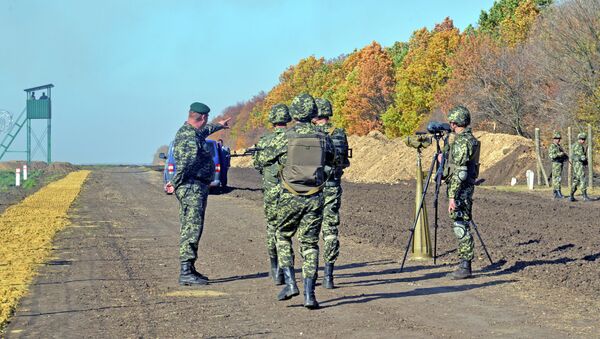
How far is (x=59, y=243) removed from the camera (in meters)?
17.1

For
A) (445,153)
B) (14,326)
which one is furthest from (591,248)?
(14,326)

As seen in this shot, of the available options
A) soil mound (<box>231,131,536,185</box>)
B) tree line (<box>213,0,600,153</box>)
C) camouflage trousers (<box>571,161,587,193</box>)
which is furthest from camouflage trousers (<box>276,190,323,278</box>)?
soil mound (<box>231,131,536,185</box>)

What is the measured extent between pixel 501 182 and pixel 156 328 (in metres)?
35.3

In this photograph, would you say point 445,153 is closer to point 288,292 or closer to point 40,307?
point 288,292

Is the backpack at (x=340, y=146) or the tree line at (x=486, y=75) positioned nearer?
the backpack at (x=340, y=146)

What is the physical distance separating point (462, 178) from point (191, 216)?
3.44 metres

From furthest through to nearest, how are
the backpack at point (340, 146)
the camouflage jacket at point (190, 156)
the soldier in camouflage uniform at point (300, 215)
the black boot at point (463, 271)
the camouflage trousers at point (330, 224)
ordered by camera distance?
the black boot at point (463, 271) → the camouflage jacket at point (190, 156) → the backpack at point (340, 146) → the camouflage trousers at point (330, 224) → the soldier in camouflage uniform at point (300, 215)

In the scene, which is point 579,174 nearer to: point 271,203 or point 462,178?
point 462,178

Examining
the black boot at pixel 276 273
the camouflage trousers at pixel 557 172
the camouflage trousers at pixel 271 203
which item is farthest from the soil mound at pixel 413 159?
the camouflage trousers at pixel 271 203

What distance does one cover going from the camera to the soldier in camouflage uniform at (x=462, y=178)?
11688 millimetres

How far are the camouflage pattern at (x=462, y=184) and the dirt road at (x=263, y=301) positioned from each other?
533mm

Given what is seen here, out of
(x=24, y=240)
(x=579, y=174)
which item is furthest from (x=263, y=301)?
(x=579, y=174)

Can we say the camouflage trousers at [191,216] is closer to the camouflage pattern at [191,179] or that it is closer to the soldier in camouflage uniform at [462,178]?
the camouflage pattern at [191,179]

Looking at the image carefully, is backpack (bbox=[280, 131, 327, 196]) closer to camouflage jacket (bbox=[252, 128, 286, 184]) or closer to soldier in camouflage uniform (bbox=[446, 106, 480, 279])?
camouflage jacket (bbox=[252, 128, 286, 184])
